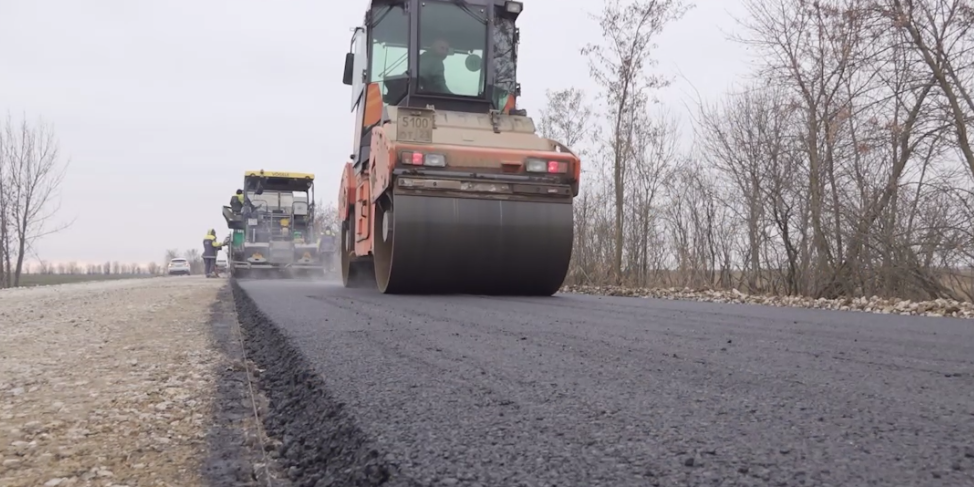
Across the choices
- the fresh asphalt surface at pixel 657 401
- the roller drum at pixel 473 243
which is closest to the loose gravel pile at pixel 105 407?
the fresh asphalt surface at pixel 657 401

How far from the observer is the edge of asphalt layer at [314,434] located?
1.50 m

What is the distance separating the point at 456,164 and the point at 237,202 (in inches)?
693

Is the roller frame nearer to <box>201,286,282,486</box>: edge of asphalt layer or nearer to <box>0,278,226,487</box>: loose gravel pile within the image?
<box>0,278,226,487</box>: loose gravel pile

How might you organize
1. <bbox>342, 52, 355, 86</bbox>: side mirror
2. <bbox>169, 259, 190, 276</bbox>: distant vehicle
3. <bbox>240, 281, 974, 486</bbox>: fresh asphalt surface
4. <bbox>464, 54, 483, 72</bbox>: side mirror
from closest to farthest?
<bbox>240, 281, 974, 486</bbox>: fresh asphalt surface → <bbox>464, 54, 483, 72</bbox>: side mirror → <bbox>342, 52, 355, 86</bbox>: side mirror → <bbox>169, 259, 190, 276</bbox>: distant vehicle

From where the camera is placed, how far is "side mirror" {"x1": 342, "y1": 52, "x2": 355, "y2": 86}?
30.0 ft

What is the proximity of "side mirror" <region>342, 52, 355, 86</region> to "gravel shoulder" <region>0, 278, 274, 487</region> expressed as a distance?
5146 mm

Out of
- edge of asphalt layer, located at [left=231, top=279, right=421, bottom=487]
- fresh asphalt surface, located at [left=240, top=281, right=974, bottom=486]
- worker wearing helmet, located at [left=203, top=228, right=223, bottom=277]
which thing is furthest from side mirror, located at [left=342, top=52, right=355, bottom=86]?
worker wearing helmet, located at [left=203, top=228, right=223, bottom=277]

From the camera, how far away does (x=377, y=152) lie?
23.6ft

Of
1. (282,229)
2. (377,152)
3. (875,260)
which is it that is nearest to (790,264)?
(875,260)

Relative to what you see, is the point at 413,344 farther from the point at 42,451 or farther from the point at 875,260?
the point at 875,260

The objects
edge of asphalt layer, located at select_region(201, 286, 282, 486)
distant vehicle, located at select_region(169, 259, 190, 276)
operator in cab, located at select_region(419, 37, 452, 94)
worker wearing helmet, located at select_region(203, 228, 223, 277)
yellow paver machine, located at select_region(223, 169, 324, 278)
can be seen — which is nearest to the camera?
edge of asphalt layer, located at select_region(201, 286, 282, 486)

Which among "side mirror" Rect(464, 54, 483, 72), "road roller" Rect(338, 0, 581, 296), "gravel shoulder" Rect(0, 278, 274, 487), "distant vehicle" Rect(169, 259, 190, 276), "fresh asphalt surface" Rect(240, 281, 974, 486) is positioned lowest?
"gravel shoulder" Rect(0, 278, 274, 487)

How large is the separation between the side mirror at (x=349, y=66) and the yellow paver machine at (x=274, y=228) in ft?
41.2

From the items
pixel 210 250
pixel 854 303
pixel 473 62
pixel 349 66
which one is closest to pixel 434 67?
pixel 473 62
